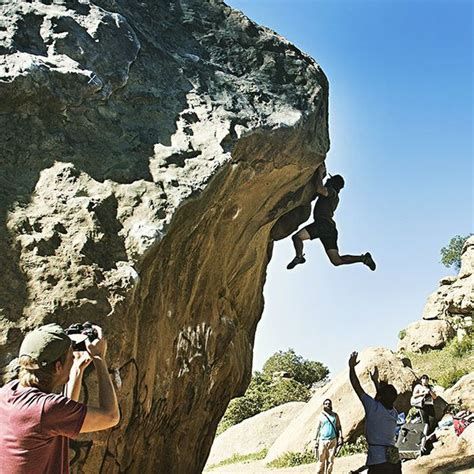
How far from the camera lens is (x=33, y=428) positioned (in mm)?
2672

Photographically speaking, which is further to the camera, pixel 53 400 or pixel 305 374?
pixel 305 374

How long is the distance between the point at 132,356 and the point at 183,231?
1251 mm

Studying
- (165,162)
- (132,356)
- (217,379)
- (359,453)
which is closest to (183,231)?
(165,162)

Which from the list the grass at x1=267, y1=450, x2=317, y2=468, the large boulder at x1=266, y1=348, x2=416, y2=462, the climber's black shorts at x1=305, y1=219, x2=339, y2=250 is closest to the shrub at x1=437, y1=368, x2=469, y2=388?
the large boulder at x1=266, y1=348, x2=416, y2=462

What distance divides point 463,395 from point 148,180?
41.7 ft

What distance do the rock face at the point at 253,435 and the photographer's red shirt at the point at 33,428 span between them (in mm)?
17280

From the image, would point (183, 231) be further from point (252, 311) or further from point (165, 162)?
point (252, 311)

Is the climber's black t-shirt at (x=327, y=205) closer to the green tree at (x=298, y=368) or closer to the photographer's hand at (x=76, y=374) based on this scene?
the photographer's hand at (x=76, y=374)

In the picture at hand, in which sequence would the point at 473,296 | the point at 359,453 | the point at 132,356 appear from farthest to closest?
1. the point at 473,296
2. the point at 359,453
3. the point at 132,356

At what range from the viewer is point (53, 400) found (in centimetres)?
267

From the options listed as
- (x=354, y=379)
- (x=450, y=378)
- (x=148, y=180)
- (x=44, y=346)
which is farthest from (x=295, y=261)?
(x=450, y=378)

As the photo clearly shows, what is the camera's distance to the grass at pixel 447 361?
74.8ft

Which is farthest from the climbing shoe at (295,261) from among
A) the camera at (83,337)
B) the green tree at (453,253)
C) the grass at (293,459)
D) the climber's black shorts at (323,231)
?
the green tree at (453,253)

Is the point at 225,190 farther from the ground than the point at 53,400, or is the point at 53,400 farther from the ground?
the point at 225,190
